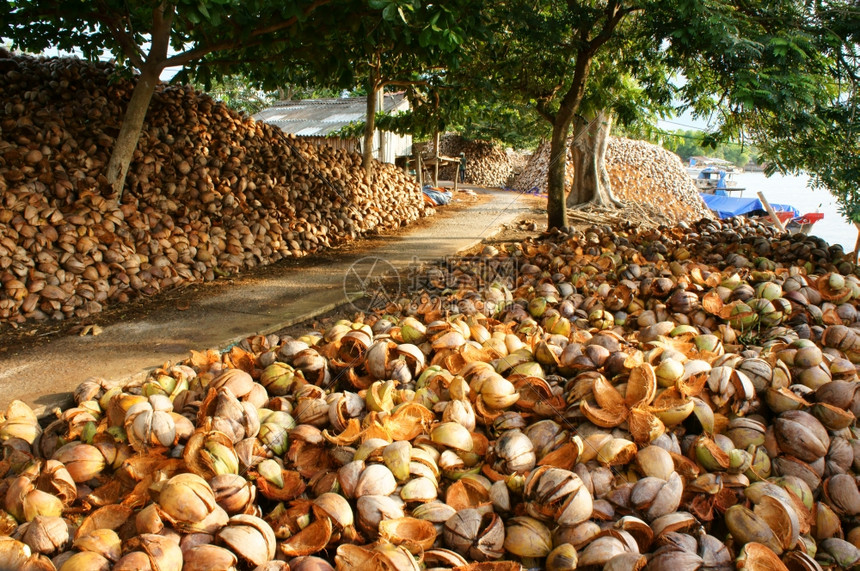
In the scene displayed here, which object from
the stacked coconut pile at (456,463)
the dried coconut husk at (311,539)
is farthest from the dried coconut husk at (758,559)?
the dried coconut husk at (311,539)

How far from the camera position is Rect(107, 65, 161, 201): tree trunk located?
216 inches

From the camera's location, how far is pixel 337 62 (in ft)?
17.9

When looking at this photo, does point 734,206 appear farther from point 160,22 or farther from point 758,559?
point 758,559

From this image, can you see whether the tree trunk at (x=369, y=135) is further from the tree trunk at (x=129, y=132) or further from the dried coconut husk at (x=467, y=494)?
the dried coconut husk at (x=467, y=494)

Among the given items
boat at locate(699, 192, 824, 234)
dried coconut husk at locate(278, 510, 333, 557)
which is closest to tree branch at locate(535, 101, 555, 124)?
dried coconut husk at locate(278, 510, 333, 557)

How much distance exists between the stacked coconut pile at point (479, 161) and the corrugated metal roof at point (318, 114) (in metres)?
7.60

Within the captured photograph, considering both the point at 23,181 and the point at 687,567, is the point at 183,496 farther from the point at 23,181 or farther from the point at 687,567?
the point at 23,181

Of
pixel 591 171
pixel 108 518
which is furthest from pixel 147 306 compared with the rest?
pixel 591 171

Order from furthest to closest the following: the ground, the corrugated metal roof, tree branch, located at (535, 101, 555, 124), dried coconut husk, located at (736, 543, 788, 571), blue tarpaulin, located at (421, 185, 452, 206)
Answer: the corrugated metal roof
blue tarpaulin, located at (421, 185, 452, 206)
tree branch, located at (535, 101, 555, 124)
the ground
dried coconut husk, located at (736, 543, 788, 571)

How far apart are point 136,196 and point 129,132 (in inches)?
25.2

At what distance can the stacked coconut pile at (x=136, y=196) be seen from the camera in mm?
4633

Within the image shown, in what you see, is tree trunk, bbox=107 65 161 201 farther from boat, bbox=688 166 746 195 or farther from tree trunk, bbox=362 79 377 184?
boat, bbox=688 166 746 195

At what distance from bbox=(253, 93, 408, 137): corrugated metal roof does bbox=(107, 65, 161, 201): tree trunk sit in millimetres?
9079

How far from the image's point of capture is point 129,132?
5551 millimetres
